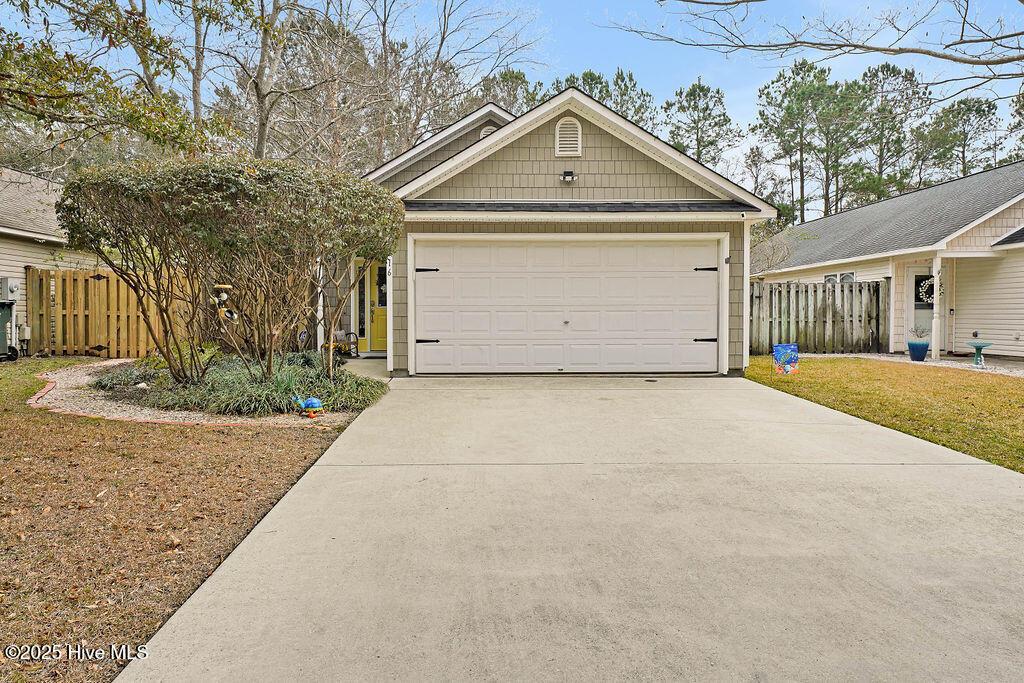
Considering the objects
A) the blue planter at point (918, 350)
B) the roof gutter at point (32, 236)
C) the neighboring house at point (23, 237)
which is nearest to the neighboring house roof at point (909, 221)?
the blue planter at point (918, 350)

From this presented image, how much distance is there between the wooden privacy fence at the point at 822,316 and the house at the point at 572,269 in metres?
4.53

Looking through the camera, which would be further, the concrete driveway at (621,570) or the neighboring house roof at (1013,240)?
the neighboring house roof at (1013,240)

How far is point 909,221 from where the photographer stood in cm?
1581

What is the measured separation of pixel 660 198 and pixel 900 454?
5939 mm

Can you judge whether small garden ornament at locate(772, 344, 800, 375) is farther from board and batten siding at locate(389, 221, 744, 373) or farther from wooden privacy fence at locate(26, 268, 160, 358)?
wooden privacy fence at locate(26, 268, 160, 358)

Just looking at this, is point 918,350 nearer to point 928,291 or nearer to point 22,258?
point 928,291

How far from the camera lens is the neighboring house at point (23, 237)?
38.8ft

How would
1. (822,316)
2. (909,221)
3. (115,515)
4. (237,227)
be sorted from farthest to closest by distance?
(909,221), (822,316), (237,227), (115,515)

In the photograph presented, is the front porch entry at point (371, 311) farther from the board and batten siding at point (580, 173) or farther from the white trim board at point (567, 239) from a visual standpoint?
the board and batten siding at point (580, 173)

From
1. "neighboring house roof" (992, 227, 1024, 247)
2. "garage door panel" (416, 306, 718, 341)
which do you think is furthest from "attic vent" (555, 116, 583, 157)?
"neighboring house roof" (992, 227, 1024, 247)

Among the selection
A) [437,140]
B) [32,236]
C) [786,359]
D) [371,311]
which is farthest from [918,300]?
[32,236]

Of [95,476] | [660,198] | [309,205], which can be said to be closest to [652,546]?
[95,476]

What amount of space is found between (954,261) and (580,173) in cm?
1072

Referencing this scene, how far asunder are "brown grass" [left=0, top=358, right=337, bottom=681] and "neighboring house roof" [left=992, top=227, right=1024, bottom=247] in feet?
48.2
